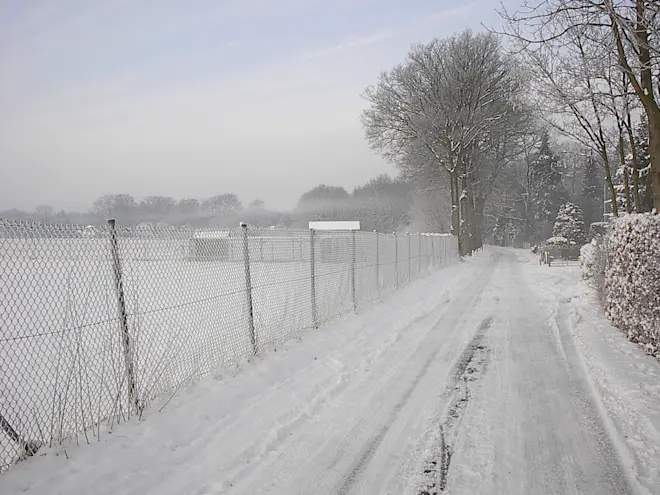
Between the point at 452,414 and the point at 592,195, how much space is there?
60211 mm

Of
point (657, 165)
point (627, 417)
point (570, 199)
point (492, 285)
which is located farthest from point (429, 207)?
point (627, 417)

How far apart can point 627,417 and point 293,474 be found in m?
3.08

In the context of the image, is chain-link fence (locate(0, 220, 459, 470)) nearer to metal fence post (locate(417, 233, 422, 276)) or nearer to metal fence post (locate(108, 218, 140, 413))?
metal fence post (locate(108, 218, 140, 413))

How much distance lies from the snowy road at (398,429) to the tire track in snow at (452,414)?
0.02 meters

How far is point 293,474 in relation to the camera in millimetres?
3441

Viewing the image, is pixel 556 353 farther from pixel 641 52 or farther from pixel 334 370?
pixel 641 52

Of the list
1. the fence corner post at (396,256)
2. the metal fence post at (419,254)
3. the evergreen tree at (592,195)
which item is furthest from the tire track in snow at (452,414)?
the evergreen tree at (592,195)

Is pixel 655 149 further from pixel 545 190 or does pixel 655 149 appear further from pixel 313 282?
pixel 545 190

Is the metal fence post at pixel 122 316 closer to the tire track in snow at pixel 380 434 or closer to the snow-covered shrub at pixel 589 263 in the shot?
the tire track in snow at pixel 380 434

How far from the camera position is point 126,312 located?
4250 mm

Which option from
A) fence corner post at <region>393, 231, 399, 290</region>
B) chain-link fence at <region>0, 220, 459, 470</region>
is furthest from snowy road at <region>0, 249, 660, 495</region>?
fence corner post at <region>393, 231, 399, 290</region>

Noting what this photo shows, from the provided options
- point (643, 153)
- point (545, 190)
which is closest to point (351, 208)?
point (545, 190)

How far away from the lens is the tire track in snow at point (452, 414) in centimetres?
332

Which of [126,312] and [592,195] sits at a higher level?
[592,195]
